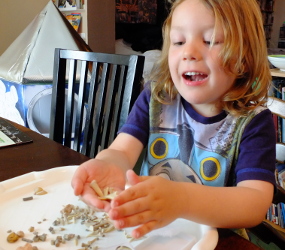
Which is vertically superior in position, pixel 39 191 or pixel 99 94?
pixel 99 94

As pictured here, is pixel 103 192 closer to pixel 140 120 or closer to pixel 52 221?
pixel 52 221

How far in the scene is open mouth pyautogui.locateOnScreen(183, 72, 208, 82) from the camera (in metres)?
0.66

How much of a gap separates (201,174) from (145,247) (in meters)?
0.33

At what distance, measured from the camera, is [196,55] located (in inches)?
24.9

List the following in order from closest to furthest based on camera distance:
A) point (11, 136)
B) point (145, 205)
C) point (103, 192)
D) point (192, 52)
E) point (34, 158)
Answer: point (145, 205), point (103, 192), point (192, 52), point (34, 158), point (11, 136)

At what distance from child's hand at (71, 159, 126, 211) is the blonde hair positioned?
1.00ft

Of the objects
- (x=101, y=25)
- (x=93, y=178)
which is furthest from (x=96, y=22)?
(x=93, y=178)

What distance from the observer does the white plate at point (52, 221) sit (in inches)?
18.0

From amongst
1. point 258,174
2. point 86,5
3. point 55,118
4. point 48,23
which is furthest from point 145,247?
point 86,5

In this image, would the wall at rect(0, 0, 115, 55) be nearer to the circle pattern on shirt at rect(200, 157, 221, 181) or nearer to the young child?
the young child

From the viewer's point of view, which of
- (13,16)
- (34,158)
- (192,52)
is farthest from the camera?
(13,16)

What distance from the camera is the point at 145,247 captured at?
0.46 metres

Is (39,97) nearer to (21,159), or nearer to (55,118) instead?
(55,118)

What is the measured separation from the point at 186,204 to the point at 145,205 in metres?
0.09
